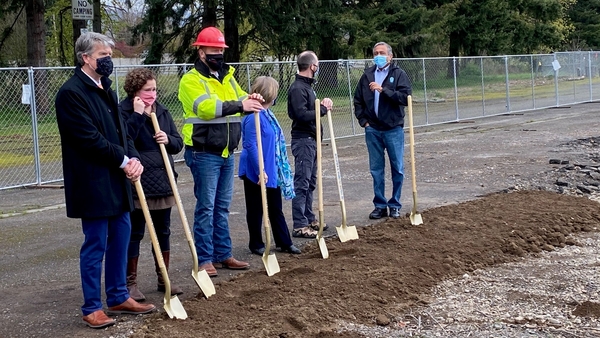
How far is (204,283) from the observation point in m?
6.14

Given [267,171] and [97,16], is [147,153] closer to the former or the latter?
[267,171]

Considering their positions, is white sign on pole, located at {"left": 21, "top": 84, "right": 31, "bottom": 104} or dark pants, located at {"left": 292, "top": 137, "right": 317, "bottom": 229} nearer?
dark pants, located at {"left": 292, "top": 137, "right": 317, "bottom": 229}

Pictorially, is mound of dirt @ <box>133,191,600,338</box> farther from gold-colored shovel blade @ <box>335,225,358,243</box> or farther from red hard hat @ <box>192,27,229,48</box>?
red hard hat @ <box>192,27,229,48</box>

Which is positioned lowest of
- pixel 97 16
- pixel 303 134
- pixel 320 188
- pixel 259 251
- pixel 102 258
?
pixel 259 251

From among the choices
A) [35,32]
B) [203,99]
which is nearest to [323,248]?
[203,99]

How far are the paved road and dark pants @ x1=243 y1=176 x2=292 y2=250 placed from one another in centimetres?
25

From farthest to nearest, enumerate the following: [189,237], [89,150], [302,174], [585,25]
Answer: [585,25], [302,174], [189,237], [89,150]

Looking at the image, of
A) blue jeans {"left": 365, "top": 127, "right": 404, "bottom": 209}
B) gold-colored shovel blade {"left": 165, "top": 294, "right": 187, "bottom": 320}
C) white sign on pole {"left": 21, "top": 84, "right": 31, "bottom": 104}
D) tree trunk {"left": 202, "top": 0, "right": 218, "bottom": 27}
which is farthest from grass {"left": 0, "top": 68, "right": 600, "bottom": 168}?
gold-colored shovel blade {"left": 165, "top": 294, "right": 187, "bottom": 320}

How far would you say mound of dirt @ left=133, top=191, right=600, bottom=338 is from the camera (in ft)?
18.1

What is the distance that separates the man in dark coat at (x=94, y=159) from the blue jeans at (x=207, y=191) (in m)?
1.22

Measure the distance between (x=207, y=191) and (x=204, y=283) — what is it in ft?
3.31

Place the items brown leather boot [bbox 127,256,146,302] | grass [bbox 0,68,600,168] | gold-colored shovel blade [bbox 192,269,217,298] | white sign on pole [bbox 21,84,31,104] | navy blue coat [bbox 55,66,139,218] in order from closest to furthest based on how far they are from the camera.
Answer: navy blue coat [bbox 55,66,139,218] < gold-colored shovel blade [bbox 192,269,217,298] < brown leather boot [bbox 127,256,146,302] < white sign on pole [bbox 21,84,31,104] < grass [bbox 0,68,600,168]

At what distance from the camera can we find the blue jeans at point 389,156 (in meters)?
9.50

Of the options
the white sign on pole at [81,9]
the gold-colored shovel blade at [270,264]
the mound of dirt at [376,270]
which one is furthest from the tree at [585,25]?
the gold-colored shovel blade at [270,264]
